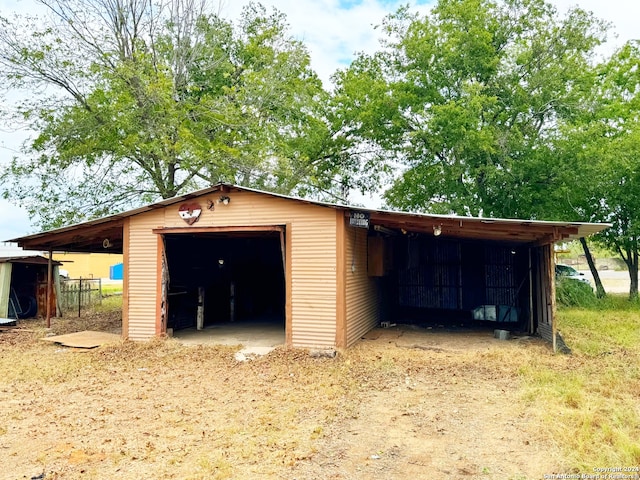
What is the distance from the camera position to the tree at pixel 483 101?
1405cm

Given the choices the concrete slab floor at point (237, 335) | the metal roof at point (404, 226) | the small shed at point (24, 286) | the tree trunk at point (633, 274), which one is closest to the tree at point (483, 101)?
the tree trunk at point (633, 274)

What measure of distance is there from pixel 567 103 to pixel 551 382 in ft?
39.8

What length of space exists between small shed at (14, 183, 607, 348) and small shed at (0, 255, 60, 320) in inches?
113

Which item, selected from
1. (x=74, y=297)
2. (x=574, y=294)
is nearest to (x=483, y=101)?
(x=574, y=294)

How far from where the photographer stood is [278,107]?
16672mm

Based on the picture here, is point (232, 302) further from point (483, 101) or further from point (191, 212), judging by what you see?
point (483, 101)

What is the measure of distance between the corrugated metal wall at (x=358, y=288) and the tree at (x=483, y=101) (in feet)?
21.0

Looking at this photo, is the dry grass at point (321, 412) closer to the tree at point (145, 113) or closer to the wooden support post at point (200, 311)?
the wooden support post at point (200, 311)

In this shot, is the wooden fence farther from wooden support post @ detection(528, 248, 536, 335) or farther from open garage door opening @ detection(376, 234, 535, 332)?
wooden support post @ detection(528, 248, 536, 335)

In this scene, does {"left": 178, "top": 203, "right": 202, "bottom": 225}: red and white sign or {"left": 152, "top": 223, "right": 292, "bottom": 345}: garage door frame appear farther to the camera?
{"left": 178, "top": 203, "right": 202, "bottom": 225}: red and white sign

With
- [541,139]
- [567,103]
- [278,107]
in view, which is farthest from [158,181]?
[567,103]

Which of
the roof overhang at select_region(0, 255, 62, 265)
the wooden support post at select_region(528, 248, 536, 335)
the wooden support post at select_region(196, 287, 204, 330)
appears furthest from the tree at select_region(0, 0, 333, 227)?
the wooden support post at select_region(528, 248, 536, 335)

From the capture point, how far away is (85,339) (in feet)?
29.7

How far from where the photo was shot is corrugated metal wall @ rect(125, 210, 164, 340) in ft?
28.6
